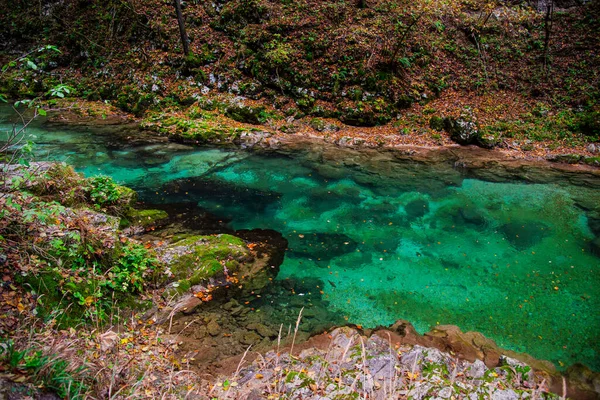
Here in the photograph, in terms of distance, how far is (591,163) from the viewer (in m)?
10.8

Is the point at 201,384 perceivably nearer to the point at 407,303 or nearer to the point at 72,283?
the point at 72,283

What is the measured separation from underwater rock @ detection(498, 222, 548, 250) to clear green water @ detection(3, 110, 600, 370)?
0.13ft

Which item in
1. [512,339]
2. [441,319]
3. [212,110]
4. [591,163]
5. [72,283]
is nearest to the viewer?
[72,283]

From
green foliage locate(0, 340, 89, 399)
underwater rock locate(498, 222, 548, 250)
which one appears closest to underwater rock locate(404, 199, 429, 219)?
underwater rock locate(498, 222, 548, 250)

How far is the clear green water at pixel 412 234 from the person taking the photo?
552cm

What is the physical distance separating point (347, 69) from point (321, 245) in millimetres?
10095

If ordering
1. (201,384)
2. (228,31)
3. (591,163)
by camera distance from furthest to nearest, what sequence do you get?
(228,31) → (591,163) → (201,384)

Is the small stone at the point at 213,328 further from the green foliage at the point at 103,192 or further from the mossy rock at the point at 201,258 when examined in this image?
the green foliage at the point at 103,192

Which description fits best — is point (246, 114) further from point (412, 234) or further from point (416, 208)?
point (412, 234)

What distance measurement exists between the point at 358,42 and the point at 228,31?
6627mm

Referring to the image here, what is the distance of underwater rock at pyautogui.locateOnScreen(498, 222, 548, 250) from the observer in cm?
735

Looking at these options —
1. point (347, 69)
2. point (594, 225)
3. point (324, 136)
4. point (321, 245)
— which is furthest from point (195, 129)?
point (594, 225)

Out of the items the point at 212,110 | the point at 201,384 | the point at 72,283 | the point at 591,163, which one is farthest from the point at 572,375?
the point at 212,110

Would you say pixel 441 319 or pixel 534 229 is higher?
pixel 534 229
